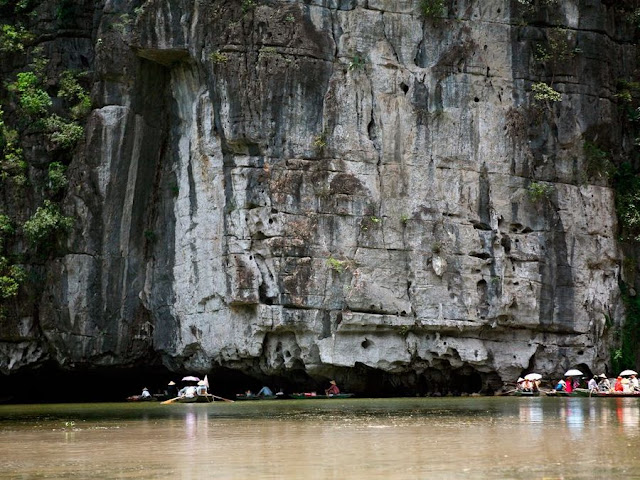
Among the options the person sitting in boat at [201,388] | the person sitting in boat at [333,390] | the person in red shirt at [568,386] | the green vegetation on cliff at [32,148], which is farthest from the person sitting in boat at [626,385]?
the green vegetation on cliff at [32,148]

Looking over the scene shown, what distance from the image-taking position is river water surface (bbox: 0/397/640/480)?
39.1 feet

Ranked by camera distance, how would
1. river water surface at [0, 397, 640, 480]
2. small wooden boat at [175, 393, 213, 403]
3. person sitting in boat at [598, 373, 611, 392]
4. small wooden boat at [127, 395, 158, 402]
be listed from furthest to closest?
small wooden boat at [127, 395, 158, 402], small wooden boat at [175, 393, 213, 403], person sitting in boat at [598, 373, 611, 392], river water surface at [0, 397, 640, 480]

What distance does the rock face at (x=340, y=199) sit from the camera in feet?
91.6

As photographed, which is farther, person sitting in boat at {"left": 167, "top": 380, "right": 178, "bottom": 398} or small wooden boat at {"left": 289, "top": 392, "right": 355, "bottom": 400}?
person sitting in boat at {"left": 167, "top": 380, "right": 178, "bottom": 398}

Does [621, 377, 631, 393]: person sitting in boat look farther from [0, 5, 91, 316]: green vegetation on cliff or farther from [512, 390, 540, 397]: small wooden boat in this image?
[0, 5, 91, 316]: green vegetation on cliff

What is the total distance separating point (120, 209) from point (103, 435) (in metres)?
13.5

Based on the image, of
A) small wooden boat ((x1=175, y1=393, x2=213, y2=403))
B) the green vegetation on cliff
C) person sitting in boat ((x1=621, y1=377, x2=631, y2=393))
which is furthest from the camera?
the green vegetation on cliff

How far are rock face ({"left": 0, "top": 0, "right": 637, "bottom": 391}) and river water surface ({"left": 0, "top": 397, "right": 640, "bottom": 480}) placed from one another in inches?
196

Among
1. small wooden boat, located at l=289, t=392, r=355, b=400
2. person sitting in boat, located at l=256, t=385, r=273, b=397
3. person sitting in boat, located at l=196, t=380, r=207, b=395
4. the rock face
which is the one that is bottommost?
small wooden boat, located at l=289, t=392, r=355, b=400

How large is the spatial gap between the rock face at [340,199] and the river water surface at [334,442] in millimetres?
4979

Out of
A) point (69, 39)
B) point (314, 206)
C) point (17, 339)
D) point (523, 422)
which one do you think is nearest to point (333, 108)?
point (314, 206)

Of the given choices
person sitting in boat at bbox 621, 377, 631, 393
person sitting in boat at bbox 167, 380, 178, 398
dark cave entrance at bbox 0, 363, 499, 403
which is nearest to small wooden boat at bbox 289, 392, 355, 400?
dark cave entrance at bbox 0, 363, 499, 403

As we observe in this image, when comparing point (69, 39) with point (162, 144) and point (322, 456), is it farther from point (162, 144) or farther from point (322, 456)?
point (322, 456)

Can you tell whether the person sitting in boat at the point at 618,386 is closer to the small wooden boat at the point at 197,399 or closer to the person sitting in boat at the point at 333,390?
the person sitting in boat at the point at 333,390
